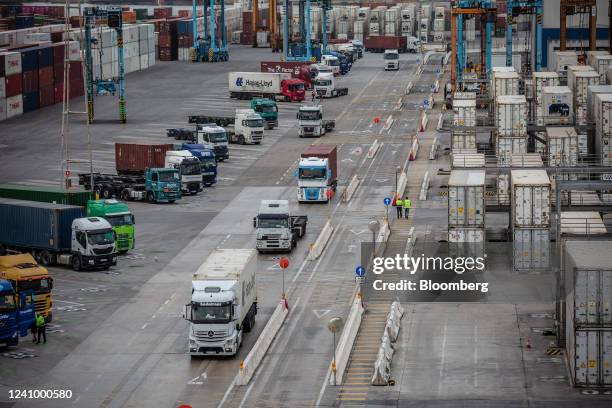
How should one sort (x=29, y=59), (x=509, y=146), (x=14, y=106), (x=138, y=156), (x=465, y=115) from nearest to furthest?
(x=509, y=146)
(x=138, y=156)
(x=465, y=115)
(x=14, y=106)
(x=29, y=59)

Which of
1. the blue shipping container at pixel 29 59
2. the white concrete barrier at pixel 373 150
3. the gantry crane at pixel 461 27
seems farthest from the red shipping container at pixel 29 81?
the gantry crane at pixel 461 27

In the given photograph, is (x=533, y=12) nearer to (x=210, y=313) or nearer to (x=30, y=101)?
(x=30, y=101)

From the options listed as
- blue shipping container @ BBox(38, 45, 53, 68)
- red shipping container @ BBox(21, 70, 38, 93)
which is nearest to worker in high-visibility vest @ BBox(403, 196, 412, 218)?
red shipping container @ BBox(21, 70, 38, 93)

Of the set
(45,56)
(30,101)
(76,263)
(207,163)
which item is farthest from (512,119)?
(45,56)

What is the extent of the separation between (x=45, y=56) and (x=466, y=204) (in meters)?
99.5

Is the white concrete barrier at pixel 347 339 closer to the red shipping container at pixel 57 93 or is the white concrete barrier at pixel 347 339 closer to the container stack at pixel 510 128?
the container stack at pixel 510 128

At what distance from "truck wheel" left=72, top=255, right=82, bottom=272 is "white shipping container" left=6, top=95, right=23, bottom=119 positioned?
3178 inches

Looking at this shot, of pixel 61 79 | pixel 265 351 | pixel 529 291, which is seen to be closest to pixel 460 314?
pixel 529 291

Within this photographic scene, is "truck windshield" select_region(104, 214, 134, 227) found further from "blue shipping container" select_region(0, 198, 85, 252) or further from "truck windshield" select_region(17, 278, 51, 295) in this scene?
"truck windshield" select_region(17, 278, 51, 295)

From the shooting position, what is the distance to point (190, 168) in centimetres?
11962

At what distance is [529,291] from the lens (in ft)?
Answer: 275

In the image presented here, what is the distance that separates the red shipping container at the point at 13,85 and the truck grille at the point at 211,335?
102349mm

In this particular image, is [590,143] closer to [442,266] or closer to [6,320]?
[442,266]

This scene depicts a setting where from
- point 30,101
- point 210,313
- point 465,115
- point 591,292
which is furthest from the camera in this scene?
point 30,101
